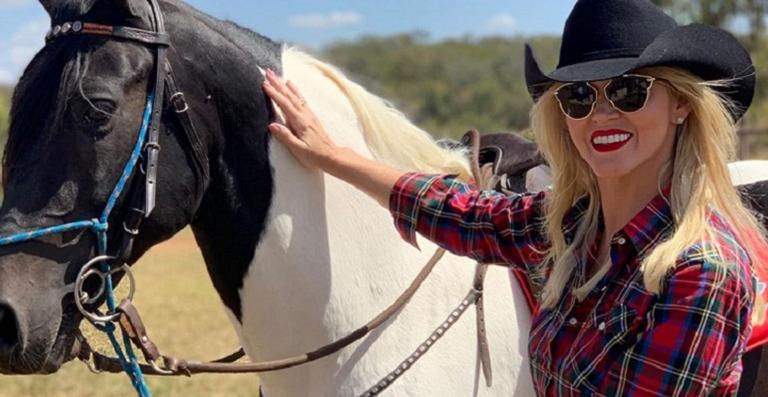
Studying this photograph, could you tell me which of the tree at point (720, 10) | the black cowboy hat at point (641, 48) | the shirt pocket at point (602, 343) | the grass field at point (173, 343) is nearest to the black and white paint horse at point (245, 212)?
the grass field at point (173, 343)

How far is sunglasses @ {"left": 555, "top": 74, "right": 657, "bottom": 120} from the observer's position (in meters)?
1.88

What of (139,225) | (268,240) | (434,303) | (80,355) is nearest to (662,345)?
(434,303)

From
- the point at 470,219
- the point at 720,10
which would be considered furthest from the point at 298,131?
the point at 720,10

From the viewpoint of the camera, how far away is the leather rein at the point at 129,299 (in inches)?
84.7

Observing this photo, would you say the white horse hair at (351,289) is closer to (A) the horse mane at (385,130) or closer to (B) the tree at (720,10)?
(A) the horse mane at (385,130)

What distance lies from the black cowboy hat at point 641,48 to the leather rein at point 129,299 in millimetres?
776

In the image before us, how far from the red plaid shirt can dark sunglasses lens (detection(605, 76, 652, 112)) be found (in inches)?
8.3

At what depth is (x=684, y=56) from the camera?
1.83 meters

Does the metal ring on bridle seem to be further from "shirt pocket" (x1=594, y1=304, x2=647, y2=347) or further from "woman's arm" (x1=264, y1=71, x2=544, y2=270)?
"shirt pocket" (x1=594, y1=304, x2=647, y2=347)

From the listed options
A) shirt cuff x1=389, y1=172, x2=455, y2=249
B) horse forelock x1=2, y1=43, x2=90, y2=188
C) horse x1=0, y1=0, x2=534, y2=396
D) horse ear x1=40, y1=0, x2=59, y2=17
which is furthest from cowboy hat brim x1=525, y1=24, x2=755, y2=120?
horse ear x1=40, y1=0, x2=59, y2=17

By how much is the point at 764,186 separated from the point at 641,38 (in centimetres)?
115

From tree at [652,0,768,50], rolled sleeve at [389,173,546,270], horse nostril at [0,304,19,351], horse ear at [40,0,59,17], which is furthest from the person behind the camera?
tree at [652,0,768,50]

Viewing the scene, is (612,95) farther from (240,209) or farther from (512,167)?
(512,167)

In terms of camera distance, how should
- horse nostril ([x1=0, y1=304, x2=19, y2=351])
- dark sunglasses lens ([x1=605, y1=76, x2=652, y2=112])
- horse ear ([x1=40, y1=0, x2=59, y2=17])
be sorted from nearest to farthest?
dark sunglasses lens ([x1=605, y1=76, x2=652, y2=112]) < horse nostril ([x1=0, y1=304, x2=19, y2=351]) < horse ear ([x1=40, y1=0, x2=59, y2=17])
